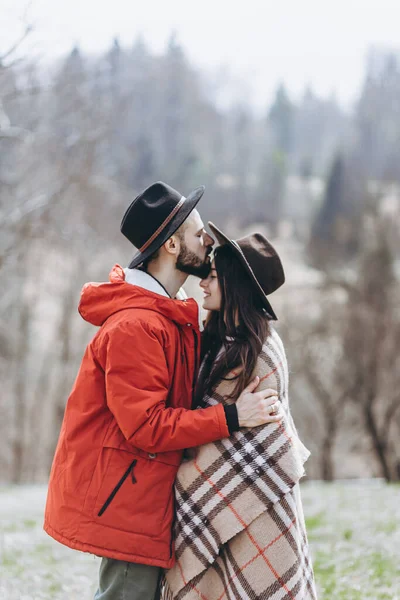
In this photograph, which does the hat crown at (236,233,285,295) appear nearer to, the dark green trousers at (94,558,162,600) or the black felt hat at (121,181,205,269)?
the black felt hat at (121,181,205,269)

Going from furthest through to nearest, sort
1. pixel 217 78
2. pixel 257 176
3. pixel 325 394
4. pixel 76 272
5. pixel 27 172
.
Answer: pixel 257 176
pixel 217 78
pixel 76 272
pixel 325 394
pixel 27 172

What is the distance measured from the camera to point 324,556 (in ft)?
20.9

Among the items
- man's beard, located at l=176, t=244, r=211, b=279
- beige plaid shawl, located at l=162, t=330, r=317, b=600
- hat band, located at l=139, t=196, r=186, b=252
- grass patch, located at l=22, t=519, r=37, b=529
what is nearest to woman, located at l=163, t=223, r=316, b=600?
beige plaid shawl, located at l=162, t=330, r=317, b=600

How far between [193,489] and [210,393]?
0.44m

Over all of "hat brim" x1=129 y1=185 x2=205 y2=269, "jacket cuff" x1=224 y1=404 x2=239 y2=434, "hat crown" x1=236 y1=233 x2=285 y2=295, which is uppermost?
"hat brim" x1=129 y1=185 x2=205 y2=269

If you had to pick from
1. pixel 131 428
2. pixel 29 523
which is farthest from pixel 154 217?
pixel 29 523

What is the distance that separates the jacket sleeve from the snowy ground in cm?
265

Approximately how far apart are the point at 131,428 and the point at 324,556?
421cm

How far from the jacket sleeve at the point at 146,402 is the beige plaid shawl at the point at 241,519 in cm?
16

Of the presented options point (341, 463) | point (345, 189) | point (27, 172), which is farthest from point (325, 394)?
point (345, 189)

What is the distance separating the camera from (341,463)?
25.9m

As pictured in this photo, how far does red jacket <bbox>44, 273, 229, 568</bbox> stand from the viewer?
2.92 metres

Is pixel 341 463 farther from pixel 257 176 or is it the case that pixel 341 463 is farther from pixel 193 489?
pixel 257 176

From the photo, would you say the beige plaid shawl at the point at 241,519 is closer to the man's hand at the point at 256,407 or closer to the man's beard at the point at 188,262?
the man's hand at the point at 256,407
